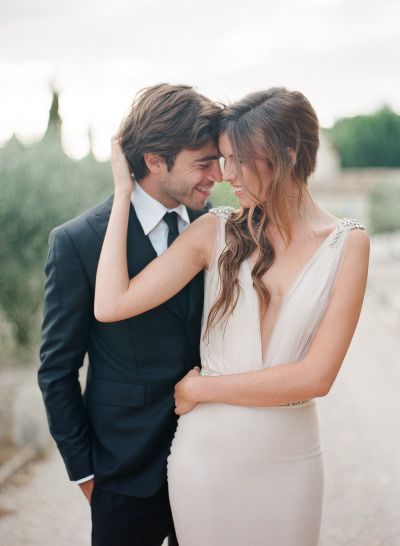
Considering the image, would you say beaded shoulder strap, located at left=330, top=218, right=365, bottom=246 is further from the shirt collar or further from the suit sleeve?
the suit sleeve

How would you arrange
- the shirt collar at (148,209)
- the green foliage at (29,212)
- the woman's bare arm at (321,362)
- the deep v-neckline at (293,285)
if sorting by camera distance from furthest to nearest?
the green foliage at (29,212) < the shirt collar at (148,209) < the deep v-neckline at (293,285) < the woman's bare arm at (321,362)

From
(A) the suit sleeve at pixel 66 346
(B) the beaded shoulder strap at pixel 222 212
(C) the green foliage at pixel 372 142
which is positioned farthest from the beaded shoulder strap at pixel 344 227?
(C) the green foliage at pixel 372 142

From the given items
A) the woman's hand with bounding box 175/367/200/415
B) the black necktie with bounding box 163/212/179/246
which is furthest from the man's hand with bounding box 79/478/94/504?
the black necktie with bounding box 163/212/179/246

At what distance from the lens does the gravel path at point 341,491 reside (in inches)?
169

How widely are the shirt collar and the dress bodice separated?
189mm

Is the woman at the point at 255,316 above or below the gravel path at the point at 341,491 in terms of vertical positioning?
above

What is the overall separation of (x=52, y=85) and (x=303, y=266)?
394 inches

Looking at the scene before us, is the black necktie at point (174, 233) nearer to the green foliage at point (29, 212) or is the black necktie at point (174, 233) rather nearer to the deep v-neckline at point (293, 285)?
the deep v-neckline at point (293, 285)

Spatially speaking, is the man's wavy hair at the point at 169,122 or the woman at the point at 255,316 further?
the man's wavy hair at the point at 169,122

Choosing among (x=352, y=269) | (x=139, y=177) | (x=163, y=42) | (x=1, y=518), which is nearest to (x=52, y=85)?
(x=163, y=42)

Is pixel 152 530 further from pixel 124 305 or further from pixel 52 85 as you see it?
pixel 52 85

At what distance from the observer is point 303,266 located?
2.28 metres

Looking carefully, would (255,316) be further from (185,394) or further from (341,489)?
(341,489)

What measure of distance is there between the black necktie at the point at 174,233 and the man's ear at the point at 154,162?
0.57ft
